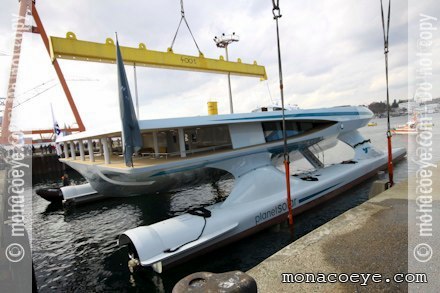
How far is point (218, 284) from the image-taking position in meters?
3.06

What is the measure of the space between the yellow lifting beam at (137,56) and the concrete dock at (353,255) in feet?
32.3

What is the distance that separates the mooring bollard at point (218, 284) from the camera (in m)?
2.99

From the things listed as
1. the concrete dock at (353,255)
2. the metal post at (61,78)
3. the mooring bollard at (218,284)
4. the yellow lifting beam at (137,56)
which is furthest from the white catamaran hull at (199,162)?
the metal post at (61,78)

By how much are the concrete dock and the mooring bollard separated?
5.36 feet

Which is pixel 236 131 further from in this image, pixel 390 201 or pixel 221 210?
pixel 390 201

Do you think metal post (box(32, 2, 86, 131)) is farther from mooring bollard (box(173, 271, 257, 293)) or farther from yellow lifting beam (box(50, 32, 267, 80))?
mooring bollard (box(173, 271, 257, 293))

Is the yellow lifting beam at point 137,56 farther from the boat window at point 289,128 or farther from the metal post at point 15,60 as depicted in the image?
the boat window at point 289,128

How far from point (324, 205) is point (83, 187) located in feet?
50.1

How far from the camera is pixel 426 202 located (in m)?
7.45

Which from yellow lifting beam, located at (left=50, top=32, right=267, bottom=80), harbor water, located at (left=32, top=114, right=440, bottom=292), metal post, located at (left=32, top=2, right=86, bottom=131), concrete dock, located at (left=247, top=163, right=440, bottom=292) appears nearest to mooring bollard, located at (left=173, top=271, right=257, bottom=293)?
concrete dock, located at (left=247, top=163, right=440, bottom=292)

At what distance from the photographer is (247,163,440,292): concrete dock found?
4449 mm

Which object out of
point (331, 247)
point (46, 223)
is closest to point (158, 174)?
point (331, 247)

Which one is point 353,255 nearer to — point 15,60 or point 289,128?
point 289,128

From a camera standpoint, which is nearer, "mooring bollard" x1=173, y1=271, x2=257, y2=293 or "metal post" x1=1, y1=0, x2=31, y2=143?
"mooring bollard" x1=173, y1=271, x2=257, y2=293
